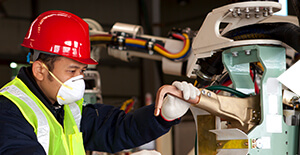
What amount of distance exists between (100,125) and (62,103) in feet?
0.91

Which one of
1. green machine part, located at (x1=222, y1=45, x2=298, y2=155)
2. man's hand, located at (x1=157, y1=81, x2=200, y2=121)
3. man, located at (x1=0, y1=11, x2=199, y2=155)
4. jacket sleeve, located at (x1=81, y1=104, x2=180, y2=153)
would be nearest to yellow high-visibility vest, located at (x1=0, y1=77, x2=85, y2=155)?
man, located at (x1=0, y1=11, x2=199, y2=155)

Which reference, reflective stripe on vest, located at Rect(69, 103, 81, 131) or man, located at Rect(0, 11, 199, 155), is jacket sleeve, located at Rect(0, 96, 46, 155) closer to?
man, located at Rect(0, 11, 199, 155)

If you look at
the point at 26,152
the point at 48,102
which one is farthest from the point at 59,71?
the point at 26,152

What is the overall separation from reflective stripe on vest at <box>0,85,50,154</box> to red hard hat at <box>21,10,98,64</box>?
220 millimetres

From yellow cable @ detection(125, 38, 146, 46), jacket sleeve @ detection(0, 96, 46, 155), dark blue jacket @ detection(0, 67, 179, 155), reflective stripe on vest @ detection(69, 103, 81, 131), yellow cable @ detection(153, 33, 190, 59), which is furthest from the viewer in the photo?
yellow cable @ detection(125, 38, 146, 46)

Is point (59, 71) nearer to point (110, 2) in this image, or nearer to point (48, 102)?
→ point (48, 102)

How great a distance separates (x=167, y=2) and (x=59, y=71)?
403 centimetres

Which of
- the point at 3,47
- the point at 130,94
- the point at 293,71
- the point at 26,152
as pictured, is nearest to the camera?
the point at 26,152

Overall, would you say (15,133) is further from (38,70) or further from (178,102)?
(178,102)

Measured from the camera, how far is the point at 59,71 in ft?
6.01

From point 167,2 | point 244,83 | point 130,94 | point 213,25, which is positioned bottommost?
point 130,94

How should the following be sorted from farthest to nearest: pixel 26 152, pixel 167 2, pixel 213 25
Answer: pixel 167 2 → pixel 213 25 → pixel 26 152

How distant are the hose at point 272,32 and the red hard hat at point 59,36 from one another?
0.71 meters

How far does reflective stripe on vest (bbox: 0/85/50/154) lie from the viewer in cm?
168
